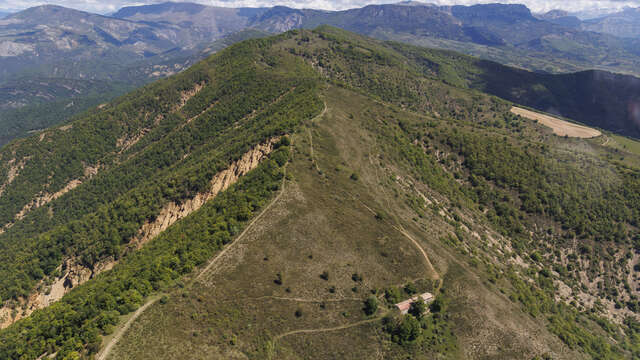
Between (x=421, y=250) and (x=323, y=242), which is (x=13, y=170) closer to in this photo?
(x=323, y=242)

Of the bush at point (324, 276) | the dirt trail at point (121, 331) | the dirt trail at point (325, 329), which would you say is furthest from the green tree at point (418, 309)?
the dirt trail at point (121, 331)

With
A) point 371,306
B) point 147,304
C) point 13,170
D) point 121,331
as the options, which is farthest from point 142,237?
point 13,170

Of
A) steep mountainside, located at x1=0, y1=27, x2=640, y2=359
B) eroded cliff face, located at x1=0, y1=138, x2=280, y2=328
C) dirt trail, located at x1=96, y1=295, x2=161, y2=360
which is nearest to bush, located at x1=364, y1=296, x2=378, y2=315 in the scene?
steep mountainside, located at x1=0, y1=27, x2=640, y2=359

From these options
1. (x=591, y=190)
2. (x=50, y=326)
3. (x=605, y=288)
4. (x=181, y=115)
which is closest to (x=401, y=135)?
(x=591, y=190)

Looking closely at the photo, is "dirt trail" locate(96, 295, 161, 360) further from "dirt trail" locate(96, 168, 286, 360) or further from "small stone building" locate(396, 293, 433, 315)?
"small stone building" locate(396, 293, 433, 315)

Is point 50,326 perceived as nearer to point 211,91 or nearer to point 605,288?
point 605,288

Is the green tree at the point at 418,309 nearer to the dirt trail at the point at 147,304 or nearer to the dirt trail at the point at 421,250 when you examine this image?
the dirt trail at the point at 421,250
